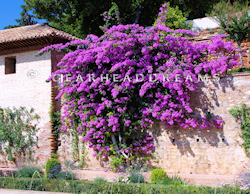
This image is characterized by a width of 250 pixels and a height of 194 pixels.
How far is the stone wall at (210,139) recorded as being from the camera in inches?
275

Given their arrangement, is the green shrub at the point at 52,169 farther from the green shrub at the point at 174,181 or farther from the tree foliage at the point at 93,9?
the tree foliage at the point at 93,9

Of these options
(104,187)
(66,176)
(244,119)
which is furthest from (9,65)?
(244,119)

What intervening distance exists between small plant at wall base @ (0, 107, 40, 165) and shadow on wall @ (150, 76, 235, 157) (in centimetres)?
482

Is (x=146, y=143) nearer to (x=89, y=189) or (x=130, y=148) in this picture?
(x=130, y=148)

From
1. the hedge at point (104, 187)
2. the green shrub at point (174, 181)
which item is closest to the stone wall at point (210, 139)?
the green shrub at point (174, 181)

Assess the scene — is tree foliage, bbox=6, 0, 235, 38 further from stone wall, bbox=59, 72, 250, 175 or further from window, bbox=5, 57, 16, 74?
stone wall, bbox=59, 72, 250, 175

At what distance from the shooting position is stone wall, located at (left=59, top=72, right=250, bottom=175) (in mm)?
6977

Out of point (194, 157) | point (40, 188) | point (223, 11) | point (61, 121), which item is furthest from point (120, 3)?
point (40, 188)

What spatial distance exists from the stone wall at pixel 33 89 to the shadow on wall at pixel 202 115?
169 inches

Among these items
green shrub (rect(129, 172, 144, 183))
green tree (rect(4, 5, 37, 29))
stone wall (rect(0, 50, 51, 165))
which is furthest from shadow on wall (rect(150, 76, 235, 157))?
green tree (rect(4, 5, 37, 29))

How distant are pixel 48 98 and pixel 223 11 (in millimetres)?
7560

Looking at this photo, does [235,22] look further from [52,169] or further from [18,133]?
[18,133]


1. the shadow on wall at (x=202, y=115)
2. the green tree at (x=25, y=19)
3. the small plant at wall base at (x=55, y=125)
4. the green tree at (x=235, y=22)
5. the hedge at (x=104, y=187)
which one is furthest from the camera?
the green tree at (x=25, y=19)

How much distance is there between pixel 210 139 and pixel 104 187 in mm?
3452
